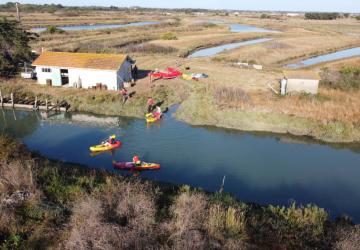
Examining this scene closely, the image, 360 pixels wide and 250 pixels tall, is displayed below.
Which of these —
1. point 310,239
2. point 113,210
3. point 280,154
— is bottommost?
point 280,154

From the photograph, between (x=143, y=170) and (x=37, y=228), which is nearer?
(x=37, y=228)

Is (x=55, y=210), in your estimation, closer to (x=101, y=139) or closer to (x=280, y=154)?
(x=101, y=139)

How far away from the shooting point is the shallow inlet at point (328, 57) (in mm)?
65250

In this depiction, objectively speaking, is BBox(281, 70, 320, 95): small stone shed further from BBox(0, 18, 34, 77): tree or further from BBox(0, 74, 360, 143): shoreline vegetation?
BBox(0, 18, 34, 77): tree

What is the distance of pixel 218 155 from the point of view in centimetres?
2983

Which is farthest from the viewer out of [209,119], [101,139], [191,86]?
[191,86]

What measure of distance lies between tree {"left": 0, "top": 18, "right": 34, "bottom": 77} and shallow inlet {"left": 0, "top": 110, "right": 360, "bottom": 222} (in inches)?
432

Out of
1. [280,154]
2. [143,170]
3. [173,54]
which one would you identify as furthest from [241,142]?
[173,54]

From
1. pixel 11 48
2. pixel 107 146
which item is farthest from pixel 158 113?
pixel 11 48

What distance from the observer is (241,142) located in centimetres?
3250

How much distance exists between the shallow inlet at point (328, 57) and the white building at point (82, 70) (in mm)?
34548

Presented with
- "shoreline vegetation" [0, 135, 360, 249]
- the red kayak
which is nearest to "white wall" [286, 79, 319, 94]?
the red kayak

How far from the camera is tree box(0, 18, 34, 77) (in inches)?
1823

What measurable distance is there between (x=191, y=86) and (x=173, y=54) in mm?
26750
